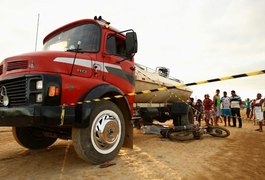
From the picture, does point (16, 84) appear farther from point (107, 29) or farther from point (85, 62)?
point (107, 29)

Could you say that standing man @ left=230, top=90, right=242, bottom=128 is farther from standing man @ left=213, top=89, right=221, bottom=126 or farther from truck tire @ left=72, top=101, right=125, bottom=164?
truck tire @ left=72, top=101, right=125, bottom=164

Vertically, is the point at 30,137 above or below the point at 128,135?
below

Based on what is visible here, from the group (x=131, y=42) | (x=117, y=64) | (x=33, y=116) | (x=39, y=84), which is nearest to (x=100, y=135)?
(x=33, y=116)

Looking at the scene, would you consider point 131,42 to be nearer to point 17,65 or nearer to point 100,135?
point 100,135

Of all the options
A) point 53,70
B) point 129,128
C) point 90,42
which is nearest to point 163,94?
point 129,128

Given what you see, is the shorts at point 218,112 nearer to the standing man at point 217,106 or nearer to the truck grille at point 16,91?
the standing man at point 217,106

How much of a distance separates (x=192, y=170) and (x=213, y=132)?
410 cm

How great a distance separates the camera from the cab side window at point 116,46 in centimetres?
471

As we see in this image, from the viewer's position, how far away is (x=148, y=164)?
3.96 meters

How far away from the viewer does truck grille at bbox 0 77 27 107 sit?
3377mm

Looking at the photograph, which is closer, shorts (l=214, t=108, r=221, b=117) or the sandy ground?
the sandy ground

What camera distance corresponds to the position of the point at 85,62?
4.06 meters

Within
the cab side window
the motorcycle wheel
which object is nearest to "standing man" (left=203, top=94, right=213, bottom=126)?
the motorcycle wheel

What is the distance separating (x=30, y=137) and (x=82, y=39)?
2.50 metres
